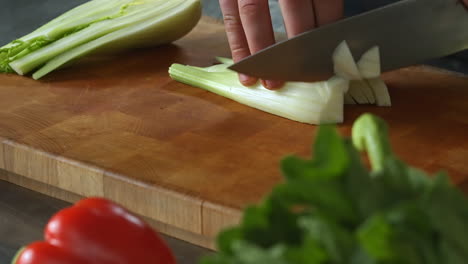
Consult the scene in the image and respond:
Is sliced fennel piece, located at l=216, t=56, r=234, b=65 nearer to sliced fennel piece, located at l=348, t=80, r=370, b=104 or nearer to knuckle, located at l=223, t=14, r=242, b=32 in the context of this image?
knuckle, located at l=223, t=14, r=242, b=32

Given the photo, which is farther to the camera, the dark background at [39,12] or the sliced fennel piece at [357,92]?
the dark background at [39,12]

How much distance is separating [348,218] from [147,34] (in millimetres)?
1585

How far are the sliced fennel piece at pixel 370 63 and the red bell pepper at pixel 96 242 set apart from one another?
3.14 ft

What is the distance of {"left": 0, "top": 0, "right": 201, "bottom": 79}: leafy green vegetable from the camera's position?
2260mm

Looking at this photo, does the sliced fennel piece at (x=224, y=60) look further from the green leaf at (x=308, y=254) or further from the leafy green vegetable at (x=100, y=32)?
the green leaf at (x=308, y=254)

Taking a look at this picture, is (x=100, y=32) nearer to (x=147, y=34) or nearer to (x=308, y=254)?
(x=147, y=34)

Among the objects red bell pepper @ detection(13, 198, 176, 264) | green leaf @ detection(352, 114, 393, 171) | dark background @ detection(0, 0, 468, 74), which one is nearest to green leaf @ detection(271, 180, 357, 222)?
green leaf @ detection(352, 114, 393, 171)

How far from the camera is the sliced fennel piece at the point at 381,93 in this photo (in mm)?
1948

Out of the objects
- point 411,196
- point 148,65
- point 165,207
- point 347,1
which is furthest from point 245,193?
point 347,1

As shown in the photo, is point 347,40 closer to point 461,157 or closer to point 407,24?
point 407,24

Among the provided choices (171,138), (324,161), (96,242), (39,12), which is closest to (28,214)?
(171,138)

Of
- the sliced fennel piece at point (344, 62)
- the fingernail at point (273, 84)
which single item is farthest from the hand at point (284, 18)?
the sliced fennel piece at point (344, 62)

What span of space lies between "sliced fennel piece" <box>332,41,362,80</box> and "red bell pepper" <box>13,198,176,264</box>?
91 centimetres

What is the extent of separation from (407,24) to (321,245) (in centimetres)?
125
